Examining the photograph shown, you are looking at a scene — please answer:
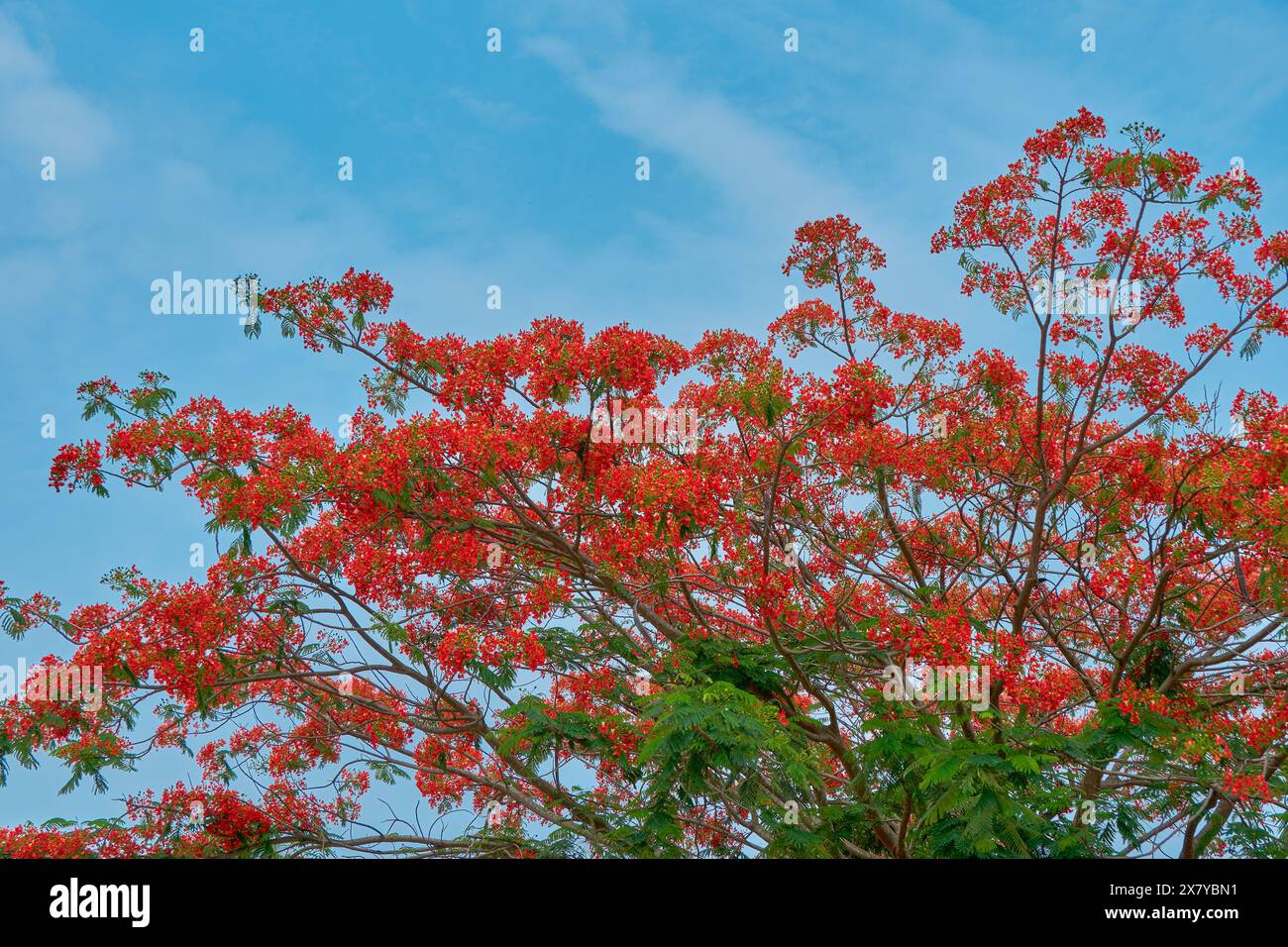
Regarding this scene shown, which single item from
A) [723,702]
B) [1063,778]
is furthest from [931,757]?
[1063,778]

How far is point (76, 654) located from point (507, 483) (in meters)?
3.17

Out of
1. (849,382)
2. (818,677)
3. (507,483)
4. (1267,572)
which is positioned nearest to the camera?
(1267,572)

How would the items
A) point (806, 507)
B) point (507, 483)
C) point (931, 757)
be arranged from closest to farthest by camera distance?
point (931, 757) → point (507, 483) → point (806, 507)

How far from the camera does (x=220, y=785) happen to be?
8.75 m

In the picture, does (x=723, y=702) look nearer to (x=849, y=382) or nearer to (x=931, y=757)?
(x=931, y=757)

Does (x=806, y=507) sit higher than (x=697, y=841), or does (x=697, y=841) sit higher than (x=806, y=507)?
(x=806, y=507)

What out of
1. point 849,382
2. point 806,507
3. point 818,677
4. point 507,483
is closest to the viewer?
point 849,382

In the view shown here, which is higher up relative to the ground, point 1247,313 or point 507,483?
point 1247,313

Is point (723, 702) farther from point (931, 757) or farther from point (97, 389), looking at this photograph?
point (97, 389)

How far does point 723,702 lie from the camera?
19.1 ft

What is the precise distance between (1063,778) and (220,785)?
6.53 meters

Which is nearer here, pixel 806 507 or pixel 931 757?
pixel 931 757
